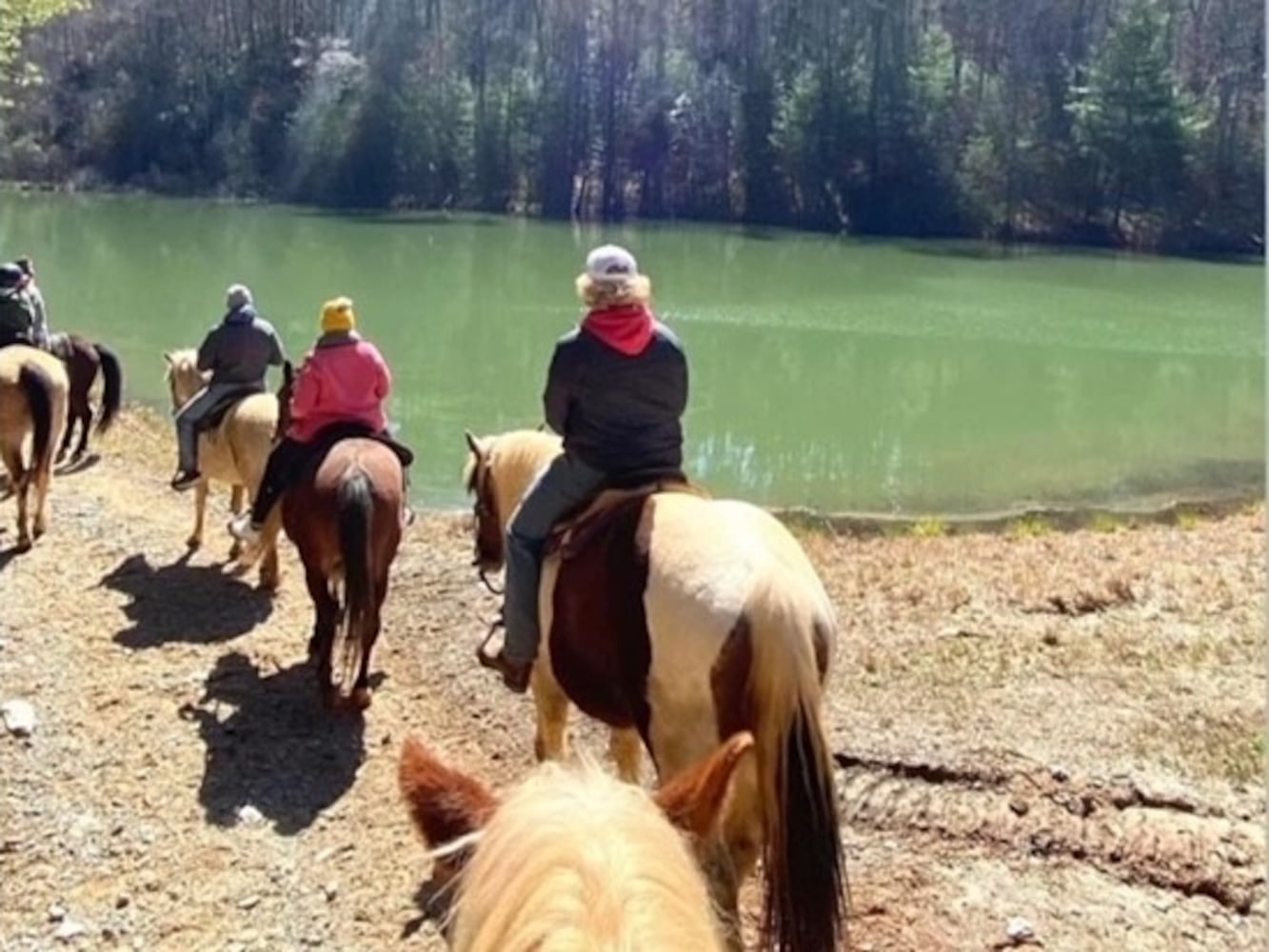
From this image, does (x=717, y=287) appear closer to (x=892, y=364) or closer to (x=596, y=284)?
(x=892, y=364)

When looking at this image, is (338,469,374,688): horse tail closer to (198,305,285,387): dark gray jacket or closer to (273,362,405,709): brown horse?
(273,362,405,709): brown horse

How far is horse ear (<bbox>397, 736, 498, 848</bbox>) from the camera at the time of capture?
2.04 metres

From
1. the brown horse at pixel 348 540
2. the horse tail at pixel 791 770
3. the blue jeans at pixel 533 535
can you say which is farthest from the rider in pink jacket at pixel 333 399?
the horse tail at pixel 791 770

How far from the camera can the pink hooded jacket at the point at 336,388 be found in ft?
23.3

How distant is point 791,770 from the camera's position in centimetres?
414

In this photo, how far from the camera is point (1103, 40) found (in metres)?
59.9

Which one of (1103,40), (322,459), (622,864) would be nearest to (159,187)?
(1103,40)

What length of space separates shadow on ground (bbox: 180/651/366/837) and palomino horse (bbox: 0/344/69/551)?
115 inches

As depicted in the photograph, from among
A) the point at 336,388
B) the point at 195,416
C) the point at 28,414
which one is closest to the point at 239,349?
the point at 195,416

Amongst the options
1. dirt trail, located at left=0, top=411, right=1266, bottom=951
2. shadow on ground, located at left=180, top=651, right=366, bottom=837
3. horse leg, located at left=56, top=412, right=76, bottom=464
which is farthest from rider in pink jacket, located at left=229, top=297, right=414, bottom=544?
horse leg, located at left=56, top=412, right=76, bottom=464

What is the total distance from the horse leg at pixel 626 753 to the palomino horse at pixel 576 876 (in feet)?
11.4

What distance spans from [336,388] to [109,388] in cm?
684

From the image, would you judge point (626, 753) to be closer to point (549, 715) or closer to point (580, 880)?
point (549, 715)

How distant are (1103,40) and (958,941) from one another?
61.6 meters
